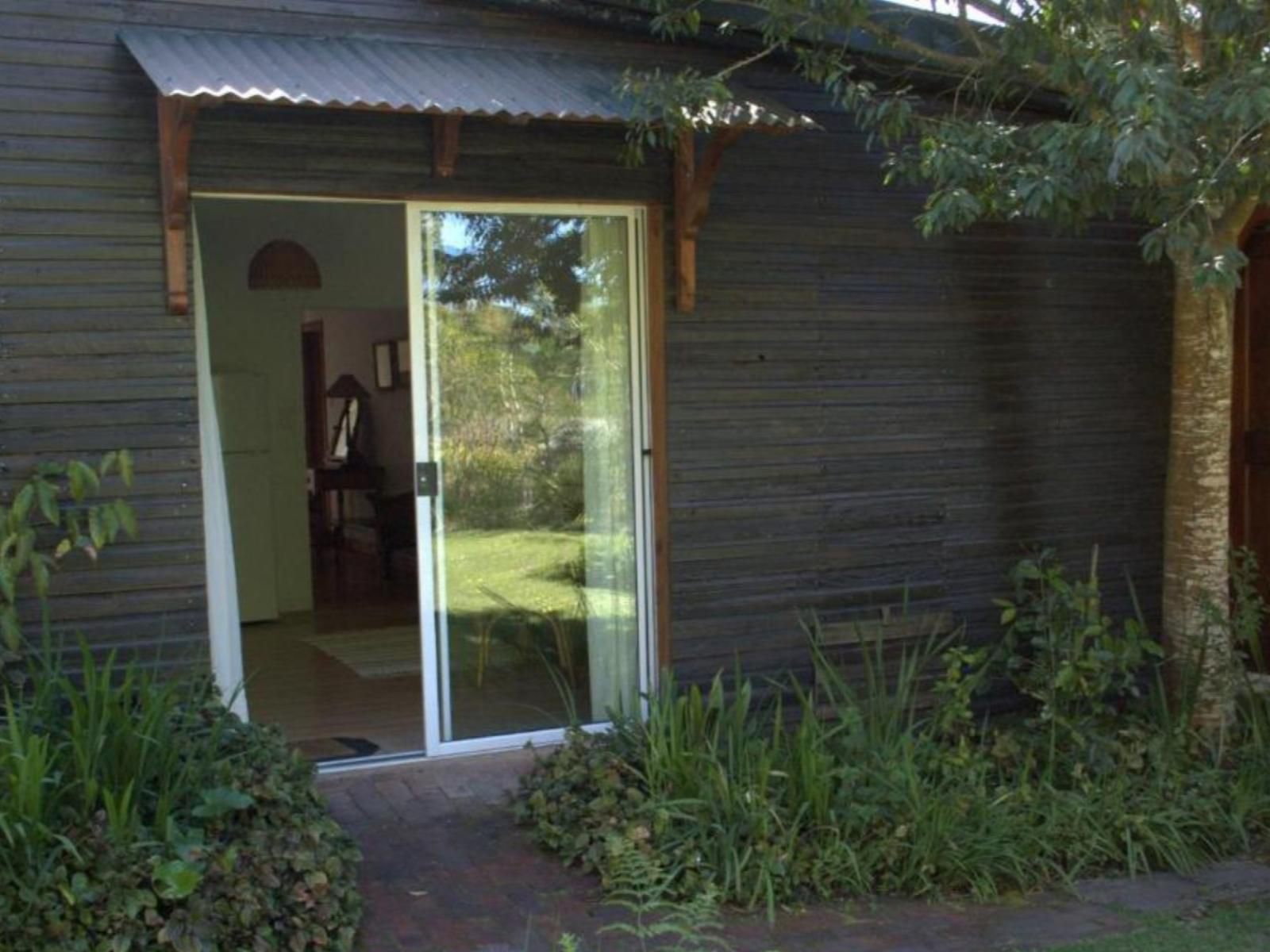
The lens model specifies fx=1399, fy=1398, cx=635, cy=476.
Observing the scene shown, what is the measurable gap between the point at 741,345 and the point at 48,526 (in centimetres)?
284

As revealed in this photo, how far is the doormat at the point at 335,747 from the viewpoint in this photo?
5684mm

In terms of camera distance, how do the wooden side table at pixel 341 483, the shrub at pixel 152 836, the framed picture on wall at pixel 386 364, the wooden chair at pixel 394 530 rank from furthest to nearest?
1. the framed picture on wall at pixel 386 364
2. the wooden side table at pixel 341 483
3. the wooden chair at pixel 394 530
4. the shrub at pixel 152 836

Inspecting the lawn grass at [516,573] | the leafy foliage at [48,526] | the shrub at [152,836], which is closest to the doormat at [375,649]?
the lawn grass at [516,573]

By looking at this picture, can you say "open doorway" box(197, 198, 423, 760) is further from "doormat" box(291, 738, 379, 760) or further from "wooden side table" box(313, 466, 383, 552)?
"doormat" box(291, 738, 379, 760)

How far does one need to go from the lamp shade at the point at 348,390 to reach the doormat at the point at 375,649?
399 cm

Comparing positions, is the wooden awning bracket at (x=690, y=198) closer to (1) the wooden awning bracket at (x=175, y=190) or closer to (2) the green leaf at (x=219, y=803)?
(1) the wooden awning bracket at (x=175, y=190)

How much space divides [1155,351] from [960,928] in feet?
12.5

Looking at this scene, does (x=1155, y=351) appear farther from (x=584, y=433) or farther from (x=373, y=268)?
(x=373, y=268)

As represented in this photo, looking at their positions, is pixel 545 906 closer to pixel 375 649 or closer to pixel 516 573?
pixel 516 573

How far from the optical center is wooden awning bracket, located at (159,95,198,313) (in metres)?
4.72

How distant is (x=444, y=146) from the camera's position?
17.5 ft

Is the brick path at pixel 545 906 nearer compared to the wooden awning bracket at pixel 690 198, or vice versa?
the brick path at pixel 545 906

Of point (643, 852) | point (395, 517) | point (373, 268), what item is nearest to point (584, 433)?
point (643, 852)

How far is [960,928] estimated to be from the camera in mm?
4262
